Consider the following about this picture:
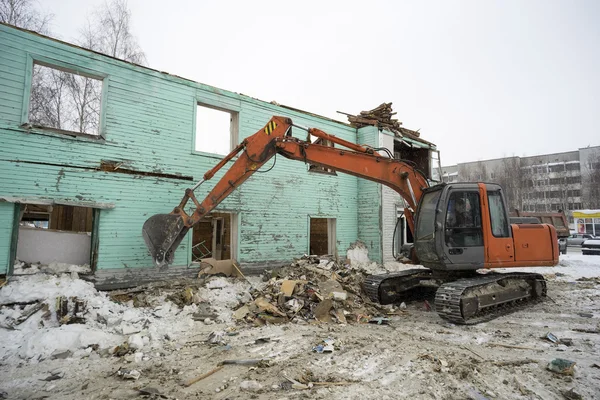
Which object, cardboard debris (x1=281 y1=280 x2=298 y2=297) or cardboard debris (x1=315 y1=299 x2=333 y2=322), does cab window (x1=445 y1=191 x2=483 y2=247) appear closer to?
cardboard debris (x1=315 y1=299 x2=333 y2=322)

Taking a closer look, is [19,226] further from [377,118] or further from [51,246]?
[377,118]

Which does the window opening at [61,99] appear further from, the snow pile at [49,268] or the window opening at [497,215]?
the window opening at [497,215]

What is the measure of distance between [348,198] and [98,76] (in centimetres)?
962

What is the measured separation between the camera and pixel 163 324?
19.8 feet

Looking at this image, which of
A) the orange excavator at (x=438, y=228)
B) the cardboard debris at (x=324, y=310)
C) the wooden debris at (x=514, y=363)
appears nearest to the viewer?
the wooden debris at (x=514, y=363)

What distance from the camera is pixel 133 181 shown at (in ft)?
27.4

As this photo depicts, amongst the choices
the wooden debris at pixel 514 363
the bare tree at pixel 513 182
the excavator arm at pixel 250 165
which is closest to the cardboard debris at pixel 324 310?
the excavator arm at pixel 250 165

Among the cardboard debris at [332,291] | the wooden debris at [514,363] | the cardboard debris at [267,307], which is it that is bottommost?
the wooden debris at [514,363]

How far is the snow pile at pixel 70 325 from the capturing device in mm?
4758

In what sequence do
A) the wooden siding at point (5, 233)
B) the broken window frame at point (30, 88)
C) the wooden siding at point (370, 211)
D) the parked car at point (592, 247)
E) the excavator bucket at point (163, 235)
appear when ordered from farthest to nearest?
the parked car at point (592, 247)
the wooden siding at point (370, 211)
the broken window frame at point (30, 88)
the wooden siding at point (5, 233)
the excavator bucket at point (163, 235)

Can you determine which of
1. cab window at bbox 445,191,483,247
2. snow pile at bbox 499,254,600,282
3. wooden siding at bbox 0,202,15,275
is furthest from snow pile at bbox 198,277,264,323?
snow pile at bbox 499,254,600,282

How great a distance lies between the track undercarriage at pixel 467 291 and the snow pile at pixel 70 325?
460 cm

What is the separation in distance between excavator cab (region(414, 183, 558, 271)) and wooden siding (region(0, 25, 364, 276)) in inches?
211

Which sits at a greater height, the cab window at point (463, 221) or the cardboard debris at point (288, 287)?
the cab window at point (463, 221)
